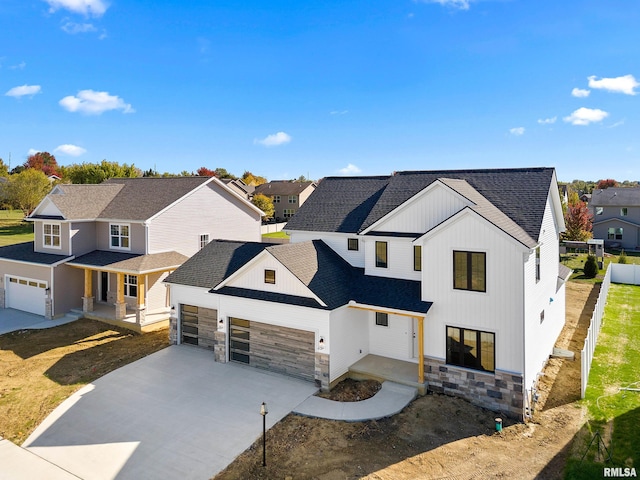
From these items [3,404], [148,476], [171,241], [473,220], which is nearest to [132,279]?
[171,241]

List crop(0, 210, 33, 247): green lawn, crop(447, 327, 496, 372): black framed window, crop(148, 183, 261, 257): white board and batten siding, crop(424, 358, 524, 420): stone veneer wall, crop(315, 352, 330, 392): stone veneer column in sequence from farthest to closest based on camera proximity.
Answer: crop(0, 210, 33, 247): green lawn
crop(148, 183, 261, 257): white board and batten siding
crop(315, 352, 330, 392): stone veneer column
crop(447, 327, 496, 372): black framed window
crop(424, 358, 524, 420): stone veneer wall

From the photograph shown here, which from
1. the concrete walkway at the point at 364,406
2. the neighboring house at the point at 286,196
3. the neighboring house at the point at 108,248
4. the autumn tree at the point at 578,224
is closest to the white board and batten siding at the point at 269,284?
the concrete walkway at the point at 364,406

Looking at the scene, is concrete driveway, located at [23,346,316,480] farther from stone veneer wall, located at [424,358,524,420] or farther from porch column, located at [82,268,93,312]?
porch column, located at [82,268,93,312]

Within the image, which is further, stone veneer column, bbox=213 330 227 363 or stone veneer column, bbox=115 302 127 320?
stone veneer column, bbox=115 302 127 320

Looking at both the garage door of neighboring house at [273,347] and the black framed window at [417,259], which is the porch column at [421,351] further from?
the garage door of neighboring house at [273,347]

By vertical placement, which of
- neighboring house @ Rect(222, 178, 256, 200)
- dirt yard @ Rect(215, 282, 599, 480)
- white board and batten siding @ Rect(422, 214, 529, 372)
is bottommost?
dirt yard @ Rect(215, 282, 599, 480)

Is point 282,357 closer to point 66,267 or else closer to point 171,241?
point 171,241

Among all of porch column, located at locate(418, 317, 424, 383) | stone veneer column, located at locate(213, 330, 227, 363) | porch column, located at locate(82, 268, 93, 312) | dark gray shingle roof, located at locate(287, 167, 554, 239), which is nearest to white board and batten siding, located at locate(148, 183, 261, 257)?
porch column, located at locate(82, 268, 93, 312)
